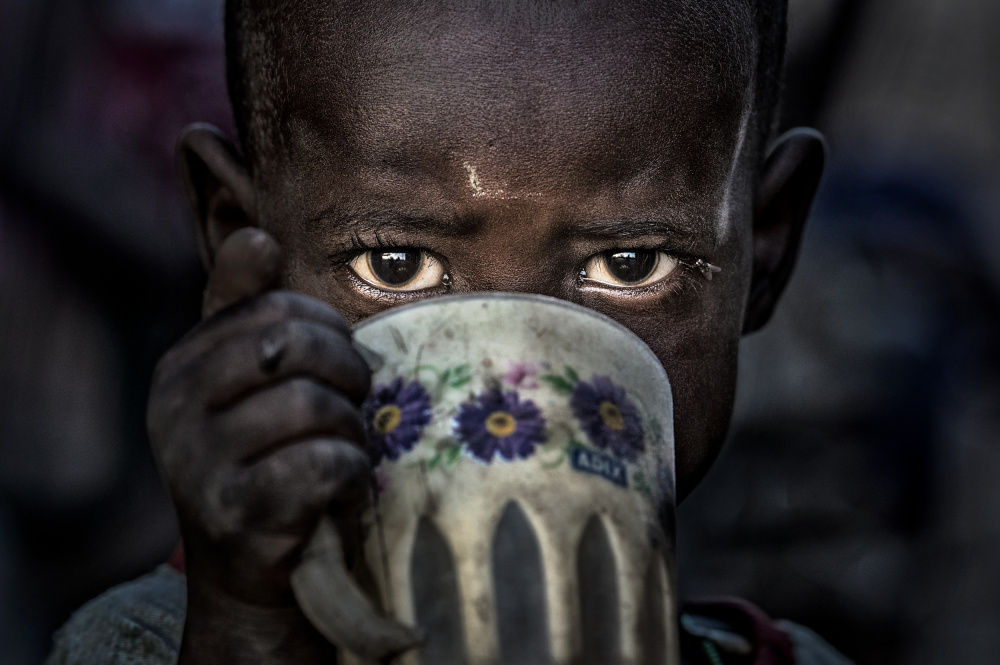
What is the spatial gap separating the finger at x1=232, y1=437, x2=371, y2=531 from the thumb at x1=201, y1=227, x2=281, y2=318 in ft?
0.43

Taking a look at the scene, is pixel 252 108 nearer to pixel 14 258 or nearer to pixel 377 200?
pixel 377 200

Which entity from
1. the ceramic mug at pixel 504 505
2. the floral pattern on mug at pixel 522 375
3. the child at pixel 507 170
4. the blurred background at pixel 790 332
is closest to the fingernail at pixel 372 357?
the ceramic mug at pixel 504 505

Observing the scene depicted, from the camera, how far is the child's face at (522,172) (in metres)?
1.23

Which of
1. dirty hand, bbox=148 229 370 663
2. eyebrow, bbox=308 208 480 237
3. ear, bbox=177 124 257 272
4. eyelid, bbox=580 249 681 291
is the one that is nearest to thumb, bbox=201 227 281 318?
dirty hand, bbox=148 229 370 663

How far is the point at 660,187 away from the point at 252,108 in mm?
587

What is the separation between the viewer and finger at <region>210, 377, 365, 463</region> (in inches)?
32.4

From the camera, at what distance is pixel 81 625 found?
141 centimetres

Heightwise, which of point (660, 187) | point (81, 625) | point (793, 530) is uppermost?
point (660, 187)

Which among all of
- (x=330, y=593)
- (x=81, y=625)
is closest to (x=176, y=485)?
(x=330, y=593)

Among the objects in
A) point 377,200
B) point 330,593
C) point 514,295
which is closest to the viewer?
point 330,593

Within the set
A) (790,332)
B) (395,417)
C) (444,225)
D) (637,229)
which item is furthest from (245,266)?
(790,332)

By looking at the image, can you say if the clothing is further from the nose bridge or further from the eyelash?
the nose bridge

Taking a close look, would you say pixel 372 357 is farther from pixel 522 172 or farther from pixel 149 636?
pixel 149 636

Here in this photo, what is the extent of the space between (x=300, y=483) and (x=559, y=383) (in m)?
0.22
